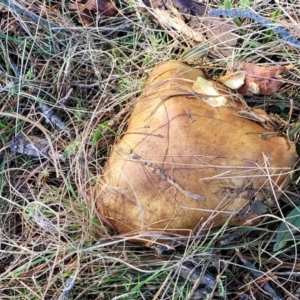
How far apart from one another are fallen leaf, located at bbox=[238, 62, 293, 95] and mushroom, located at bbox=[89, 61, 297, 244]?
132 millimetres

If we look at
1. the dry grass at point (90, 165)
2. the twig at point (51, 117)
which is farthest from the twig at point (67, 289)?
the twig at point (51, 117)

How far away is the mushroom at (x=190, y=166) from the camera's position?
4.71ft

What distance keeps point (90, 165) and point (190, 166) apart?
0.42m

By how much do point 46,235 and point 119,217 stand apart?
0.34m

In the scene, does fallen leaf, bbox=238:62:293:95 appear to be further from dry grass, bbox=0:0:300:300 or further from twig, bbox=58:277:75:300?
twig, bbox=58:277:75:300

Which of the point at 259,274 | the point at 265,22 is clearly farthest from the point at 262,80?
the point at 259,274

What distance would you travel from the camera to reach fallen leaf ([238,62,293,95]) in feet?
5.32

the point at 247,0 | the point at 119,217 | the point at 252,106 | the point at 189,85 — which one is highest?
the point at 247,0

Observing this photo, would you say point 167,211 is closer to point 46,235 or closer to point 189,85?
point 189,85

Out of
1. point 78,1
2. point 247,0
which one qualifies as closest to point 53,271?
point 78,1

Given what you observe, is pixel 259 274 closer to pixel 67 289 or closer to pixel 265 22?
pixel 67 289

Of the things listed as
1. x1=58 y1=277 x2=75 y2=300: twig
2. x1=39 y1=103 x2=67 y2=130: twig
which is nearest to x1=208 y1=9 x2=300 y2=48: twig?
x1=39 y1=103 x2=67 y2=130: twig

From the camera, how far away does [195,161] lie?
1.43 m

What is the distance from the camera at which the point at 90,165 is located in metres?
1.71
